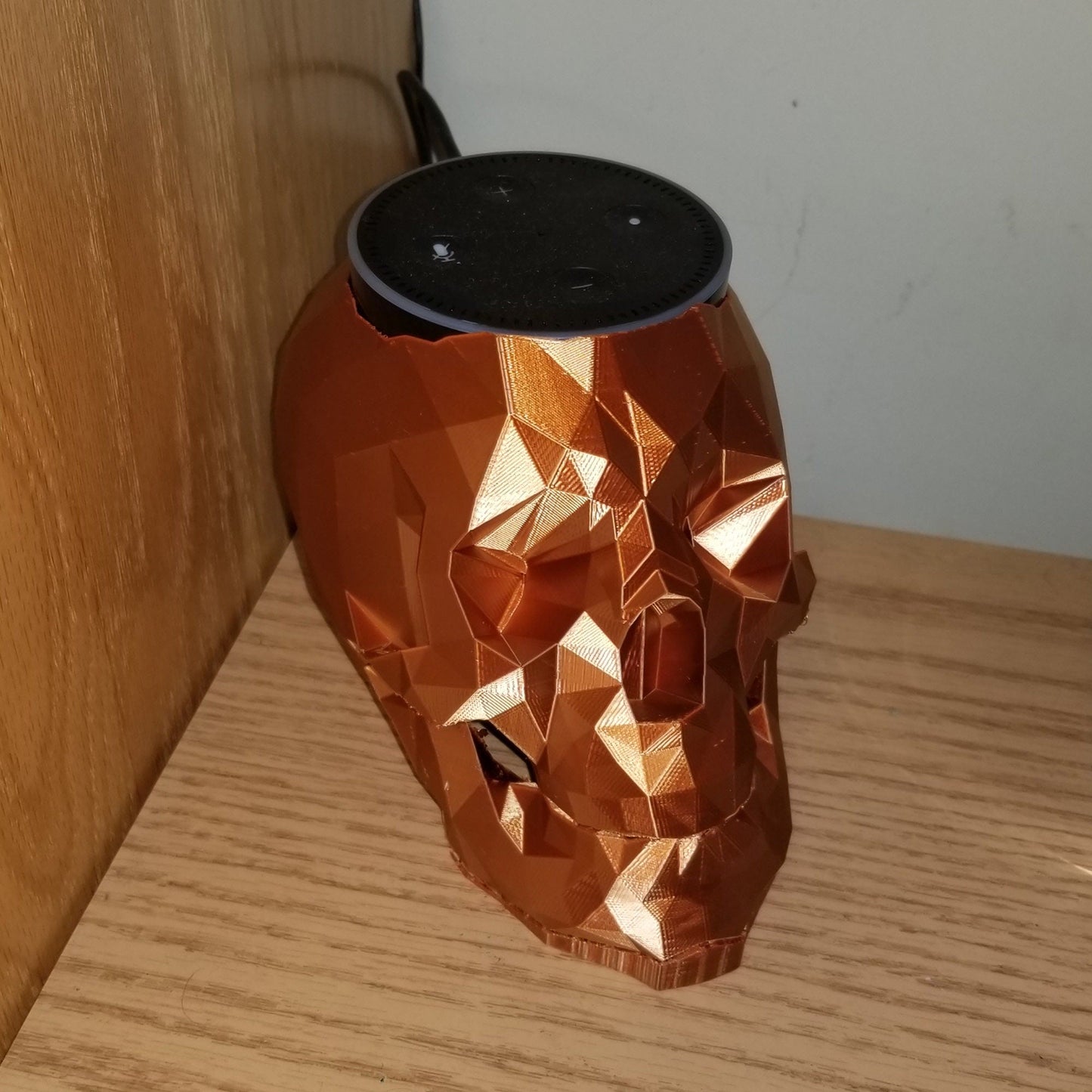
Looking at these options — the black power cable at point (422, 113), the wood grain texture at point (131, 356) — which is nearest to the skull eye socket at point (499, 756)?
the wood grain texture at point (131, 356)

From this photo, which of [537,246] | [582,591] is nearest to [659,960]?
[582,591]

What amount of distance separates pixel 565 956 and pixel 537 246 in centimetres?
28

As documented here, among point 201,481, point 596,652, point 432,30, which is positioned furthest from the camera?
point 432,30

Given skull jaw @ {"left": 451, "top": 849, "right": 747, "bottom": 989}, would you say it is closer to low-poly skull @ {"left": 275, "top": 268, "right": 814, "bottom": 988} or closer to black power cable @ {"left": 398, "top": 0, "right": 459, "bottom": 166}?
low-poly skull @ {"left": 275, "top": 268, "right": 814, "bottom": 988}

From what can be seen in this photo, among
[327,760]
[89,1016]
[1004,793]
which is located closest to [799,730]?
[1004,793]

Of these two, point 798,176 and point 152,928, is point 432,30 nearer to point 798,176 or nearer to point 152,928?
point 798,176

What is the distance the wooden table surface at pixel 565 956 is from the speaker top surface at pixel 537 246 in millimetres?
218

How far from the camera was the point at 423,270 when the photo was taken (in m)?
0.47

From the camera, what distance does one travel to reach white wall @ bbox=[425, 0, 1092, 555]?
0.61 m

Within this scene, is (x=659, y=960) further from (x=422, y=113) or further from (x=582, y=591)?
(x=422, y=113)

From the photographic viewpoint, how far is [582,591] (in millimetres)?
442

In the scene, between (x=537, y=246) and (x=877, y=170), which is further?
(x=877, y=170)

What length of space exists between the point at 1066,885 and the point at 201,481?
0.41 meters

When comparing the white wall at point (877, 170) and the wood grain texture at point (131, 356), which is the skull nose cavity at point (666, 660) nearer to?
the wood grain texture at point (131, 356)
